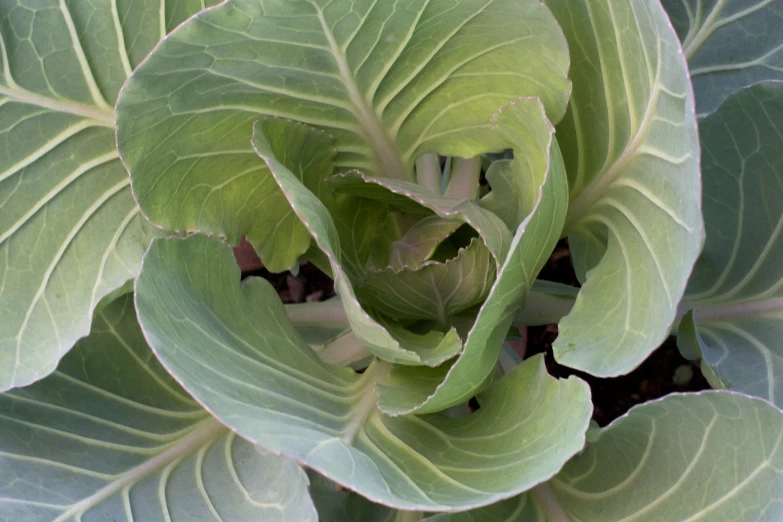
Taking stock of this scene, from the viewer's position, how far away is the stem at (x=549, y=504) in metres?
0.78

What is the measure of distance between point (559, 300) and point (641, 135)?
34cm

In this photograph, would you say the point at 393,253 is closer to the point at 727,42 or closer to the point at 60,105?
the point at 60,105

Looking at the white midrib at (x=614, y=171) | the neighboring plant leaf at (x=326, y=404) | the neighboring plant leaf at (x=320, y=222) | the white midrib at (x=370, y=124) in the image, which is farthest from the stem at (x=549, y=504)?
the white midrib at (x=370, y=124)

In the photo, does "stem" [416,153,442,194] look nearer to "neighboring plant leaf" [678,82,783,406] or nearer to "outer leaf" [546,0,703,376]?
"outer leaf" [546,0,703,376]

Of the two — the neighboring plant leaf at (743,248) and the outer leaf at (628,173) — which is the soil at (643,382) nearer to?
the neighboring plant leaf at (743,248)

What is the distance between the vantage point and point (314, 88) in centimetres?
76

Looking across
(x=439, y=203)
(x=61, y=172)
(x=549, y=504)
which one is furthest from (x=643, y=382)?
(x=61, y=172)

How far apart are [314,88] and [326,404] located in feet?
1.21

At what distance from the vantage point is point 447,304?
0.81 meters

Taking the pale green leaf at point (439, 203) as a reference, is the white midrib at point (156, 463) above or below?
below

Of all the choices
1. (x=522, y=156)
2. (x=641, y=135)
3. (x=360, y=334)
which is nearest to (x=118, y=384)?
(x=360, y=334)

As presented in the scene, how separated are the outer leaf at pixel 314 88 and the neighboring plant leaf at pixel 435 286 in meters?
0.19

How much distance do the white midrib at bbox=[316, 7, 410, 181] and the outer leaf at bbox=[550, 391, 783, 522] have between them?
0.44 meters

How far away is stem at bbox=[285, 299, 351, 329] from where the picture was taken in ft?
3.35
